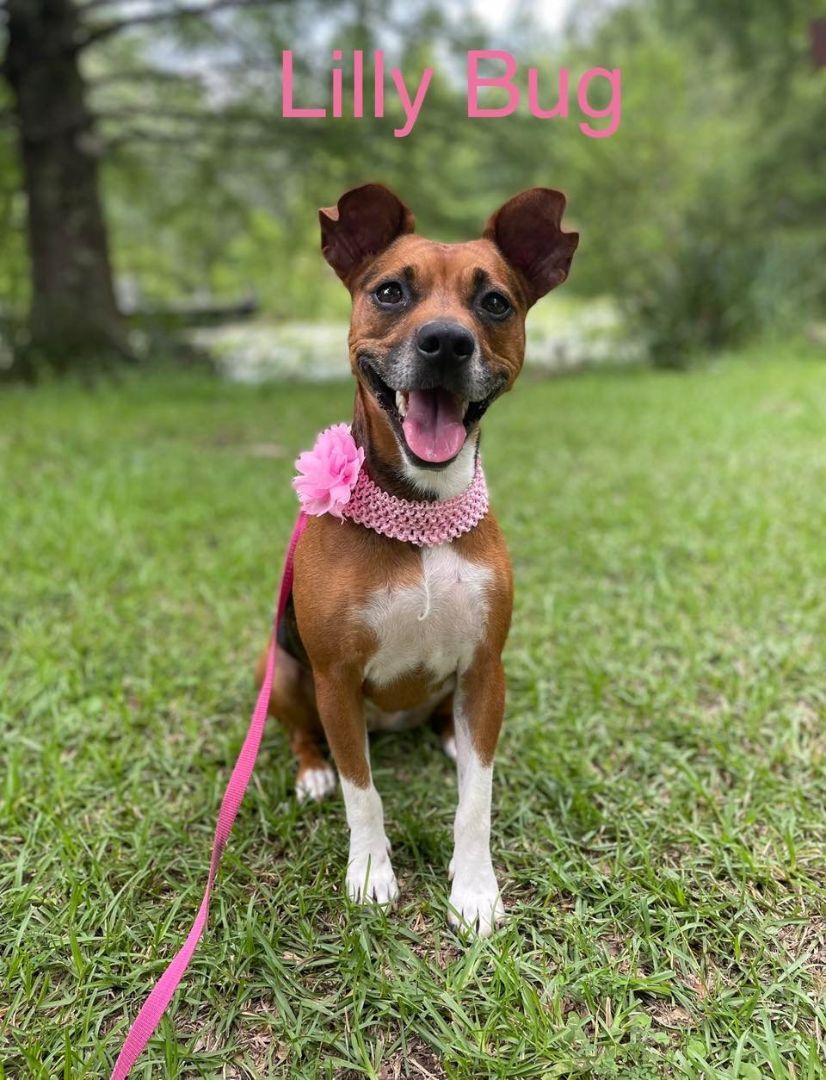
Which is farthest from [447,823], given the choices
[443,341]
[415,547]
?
[443,341]

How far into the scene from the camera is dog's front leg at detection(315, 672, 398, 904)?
6.49 ft

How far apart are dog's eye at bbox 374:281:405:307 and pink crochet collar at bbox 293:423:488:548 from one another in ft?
1.22

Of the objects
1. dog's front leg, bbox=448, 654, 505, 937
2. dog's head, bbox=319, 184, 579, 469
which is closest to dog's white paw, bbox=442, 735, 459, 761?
dog's front leg, bbox=448, 654, 505, 937

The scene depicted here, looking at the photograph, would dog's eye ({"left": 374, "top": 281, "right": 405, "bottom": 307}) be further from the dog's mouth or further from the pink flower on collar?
the pink flower on collar

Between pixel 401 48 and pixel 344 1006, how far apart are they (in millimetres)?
11434

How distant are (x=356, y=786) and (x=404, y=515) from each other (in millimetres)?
717

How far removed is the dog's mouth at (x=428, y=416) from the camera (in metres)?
1.81

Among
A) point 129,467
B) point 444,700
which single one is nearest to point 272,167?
point 129,467

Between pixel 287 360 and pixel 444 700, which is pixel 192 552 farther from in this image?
pixel 287 360

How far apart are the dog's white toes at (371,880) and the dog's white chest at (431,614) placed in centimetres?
50

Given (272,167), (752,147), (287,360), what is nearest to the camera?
(272,167)

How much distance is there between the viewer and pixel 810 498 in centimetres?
490

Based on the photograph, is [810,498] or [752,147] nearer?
[810,498]

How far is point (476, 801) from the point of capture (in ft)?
6.56
